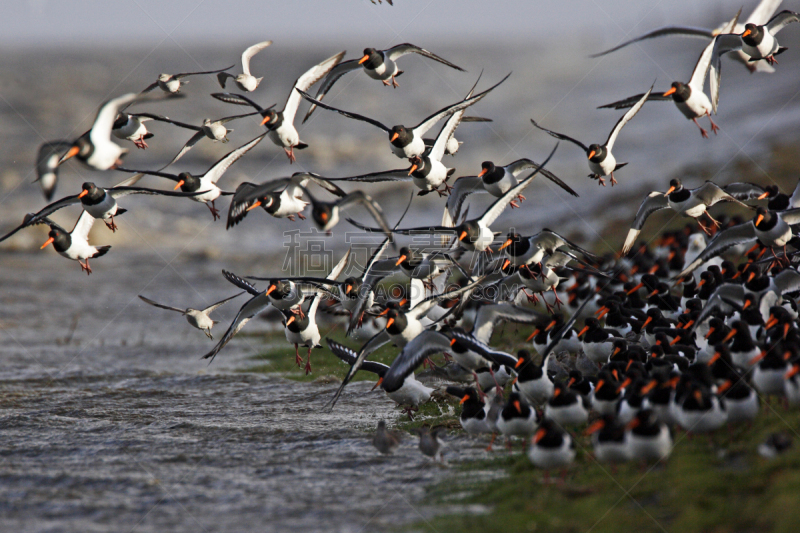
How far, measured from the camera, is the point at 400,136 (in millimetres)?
10102

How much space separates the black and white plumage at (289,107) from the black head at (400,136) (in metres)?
1.44

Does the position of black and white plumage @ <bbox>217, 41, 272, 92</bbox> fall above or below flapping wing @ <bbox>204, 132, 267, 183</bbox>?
above

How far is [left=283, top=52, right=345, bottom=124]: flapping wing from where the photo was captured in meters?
10.4

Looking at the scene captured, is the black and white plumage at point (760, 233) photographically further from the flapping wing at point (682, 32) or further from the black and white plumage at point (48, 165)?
the black and white plumage at point (48, 165)

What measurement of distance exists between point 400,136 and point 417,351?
141 inches

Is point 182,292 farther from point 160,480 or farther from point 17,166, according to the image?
point 17,166

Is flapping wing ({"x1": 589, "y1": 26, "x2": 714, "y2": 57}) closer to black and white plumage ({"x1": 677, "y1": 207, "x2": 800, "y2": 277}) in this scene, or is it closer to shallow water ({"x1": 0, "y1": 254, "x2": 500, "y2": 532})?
black and white plumage ({"x1": 677, "y1": 207, "x2": 800, "y2": 277})

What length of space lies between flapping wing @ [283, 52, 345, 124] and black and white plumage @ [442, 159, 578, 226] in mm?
2753

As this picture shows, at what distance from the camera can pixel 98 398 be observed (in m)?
10.5

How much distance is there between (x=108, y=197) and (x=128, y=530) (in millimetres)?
5560

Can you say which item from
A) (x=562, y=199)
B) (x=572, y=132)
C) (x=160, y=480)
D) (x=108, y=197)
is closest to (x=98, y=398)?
(x=108, y=197)

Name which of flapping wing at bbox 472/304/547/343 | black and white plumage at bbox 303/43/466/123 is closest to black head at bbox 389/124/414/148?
black and white plumage at bbox 303/43/466/123

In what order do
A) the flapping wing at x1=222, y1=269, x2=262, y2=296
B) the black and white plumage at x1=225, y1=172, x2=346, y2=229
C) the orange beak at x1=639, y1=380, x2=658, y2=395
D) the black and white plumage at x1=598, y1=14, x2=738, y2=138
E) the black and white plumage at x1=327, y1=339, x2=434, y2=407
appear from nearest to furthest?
the orange beak at x1=639, y1=380, x2=658, y2=395
the black and white plumage at x1=327, y1=339, x2=434, y2=407
the black and white plumage at x1=225, y1=172, x2=346, y2=229
the black and white plumage at x1=598, y1=14, x2=738, y2=138
the flapping wing at x1=222, y1=269, x2=262, y2=296

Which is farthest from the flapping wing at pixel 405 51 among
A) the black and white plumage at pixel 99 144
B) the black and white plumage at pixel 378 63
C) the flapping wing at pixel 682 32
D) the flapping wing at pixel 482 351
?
the flapping wing at pixel 482 351
